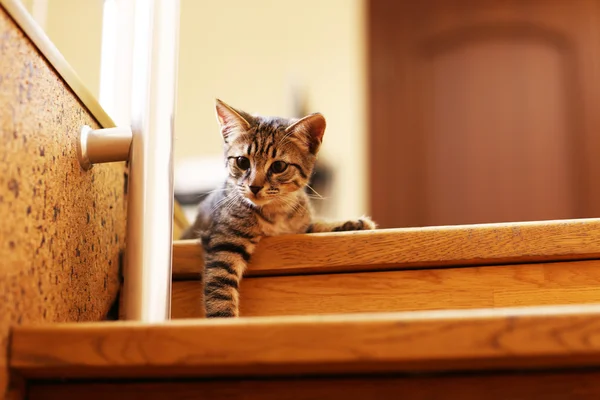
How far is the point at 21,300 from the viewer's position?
2.06 feet

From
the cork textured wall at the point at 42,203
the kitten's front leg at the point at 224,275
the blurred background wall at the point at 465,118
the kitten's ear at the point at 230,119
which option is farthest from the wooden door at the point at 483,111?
the cork textured wall at the point at 42,203

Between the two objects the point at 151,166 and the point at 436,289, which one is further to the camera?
the point at 436,289

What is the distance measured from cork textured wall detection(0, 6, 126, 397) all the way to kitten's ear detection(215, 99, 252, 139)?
50 centimetres

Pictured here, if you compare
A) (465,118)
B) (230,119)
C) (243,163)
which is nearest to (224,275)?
(243,163)

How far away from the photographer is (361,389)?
1.96 ft

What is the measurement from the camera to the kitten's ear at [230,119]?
140 centimetres

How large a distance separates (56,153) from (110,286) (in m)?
0.31

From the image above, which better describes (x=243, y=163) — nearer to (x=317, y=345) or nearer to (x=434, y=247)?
(x=434, y=247)

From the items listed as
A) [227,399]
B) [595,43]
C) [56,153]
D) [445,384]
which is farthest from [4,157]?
[595,43]

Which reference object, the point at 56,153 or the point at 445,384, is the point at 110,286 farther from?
the point at 445,384

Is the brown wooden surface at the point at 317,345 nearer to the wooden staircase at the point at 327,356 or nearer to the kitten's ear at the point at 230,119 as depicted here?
the wooden staircase at the point at 327,356

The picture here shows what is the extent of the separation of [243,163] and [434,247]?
1.87 ft

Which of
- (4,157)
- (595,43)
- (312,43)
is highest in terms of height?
(312,43)

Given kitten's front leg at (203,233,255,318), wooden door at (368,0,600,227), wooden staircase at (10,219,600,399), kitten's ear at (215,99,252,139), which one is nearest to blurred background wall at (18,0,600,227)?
wooden door at (368,0,600,227)
